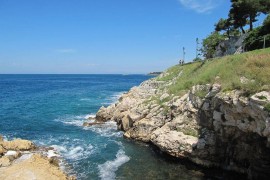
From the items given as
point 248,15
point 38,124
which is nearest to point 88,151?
point 38,124

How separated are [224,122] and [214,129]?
2136 millimetres

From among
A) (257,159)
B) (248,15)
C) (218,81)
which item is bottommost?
(257,159)

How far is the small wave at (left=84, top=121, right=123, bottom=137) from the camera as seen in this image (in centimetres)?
3681

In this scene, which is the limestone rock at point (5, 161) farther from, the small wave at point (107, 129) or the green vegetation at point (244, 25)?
the green vegetation at point (244, 25)

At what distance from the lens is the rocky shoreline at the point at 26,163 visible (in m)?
21.7

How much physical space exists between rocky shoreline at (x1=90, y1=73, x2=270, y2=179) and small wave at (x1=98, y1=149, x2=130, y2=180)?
3.42 metres

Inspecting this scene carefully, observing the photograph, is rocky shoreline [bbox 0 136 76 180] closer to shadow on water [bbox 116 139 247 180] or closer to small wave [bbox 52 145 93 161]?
small wave [bbox 52 145 93 161]

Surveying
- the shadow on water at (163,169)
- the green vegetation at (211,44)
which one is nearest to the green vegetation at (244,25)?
the green vegetation at (211,44)

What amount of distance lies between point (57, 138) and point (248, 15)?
41225 millimetres

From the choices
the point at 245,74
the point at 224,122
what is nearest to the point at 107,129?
the point at 224,122

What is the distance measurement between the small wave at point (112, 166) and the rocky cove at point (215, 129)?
338 cm

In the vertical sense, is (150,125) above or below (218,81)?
below

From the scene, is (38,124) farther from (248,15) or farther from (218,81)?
(248,15)

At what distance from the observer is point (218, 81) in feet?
85.2
